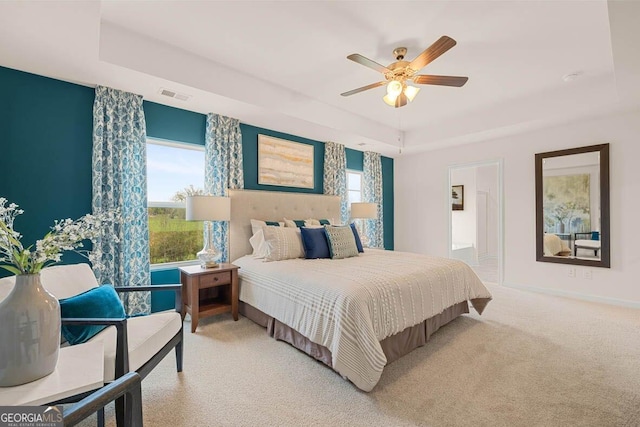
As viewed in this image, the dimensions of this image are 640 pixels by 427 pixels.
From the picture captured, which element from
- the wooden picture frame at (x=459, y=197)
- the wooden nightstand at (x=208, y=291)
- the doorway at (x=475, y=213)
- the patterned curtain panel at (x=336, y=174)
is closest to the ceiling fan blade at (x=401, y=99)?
the patterned curtain panel at (x=336, y=174)

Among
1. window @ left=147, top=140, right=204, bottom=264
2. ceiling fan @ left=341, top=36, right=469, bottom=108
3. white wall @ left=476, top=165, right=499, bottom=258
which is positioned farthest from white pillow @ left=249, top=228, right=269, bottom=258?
white wall @ left=476, top=165, right=499, bottom=258

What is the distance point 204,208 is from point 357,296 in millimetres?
1995

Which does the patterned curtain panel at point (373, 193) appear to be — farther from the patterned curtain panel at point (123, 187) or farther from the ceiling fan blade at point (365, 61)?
the patterned curtain panel at point (123, 187)

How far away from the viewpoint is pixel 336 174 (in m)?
5.23

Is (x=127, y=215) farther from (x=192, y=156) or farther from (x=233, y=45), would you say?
(x=233, y=45)

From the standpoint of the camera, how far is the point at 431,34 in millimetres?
2541

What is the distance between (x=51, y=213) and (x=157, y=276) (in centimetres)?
120

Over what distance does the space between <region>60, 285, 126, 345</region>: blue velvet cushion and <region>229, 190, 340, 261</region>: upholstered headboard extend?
186cm

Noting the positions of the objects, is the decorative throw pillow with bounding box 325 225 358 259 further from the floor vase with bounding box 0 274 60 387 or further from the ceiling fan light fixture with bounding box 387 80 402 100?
the floor vase with bounding box 0 274 60 387

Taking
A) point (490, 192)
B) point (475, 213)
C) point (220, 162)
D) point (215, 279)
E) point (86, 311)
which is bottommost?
point (215, 279)

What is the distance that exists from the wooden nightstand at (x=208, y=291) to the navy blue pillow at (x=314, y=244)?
0.87 m

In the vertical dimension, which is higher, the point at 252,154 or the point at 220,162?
the point at 252,154

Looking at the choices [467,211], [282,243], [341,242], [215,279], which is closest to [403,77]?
[341,242]

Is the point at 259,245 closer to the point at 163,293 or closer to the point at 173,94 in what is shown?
the point at 163,293
